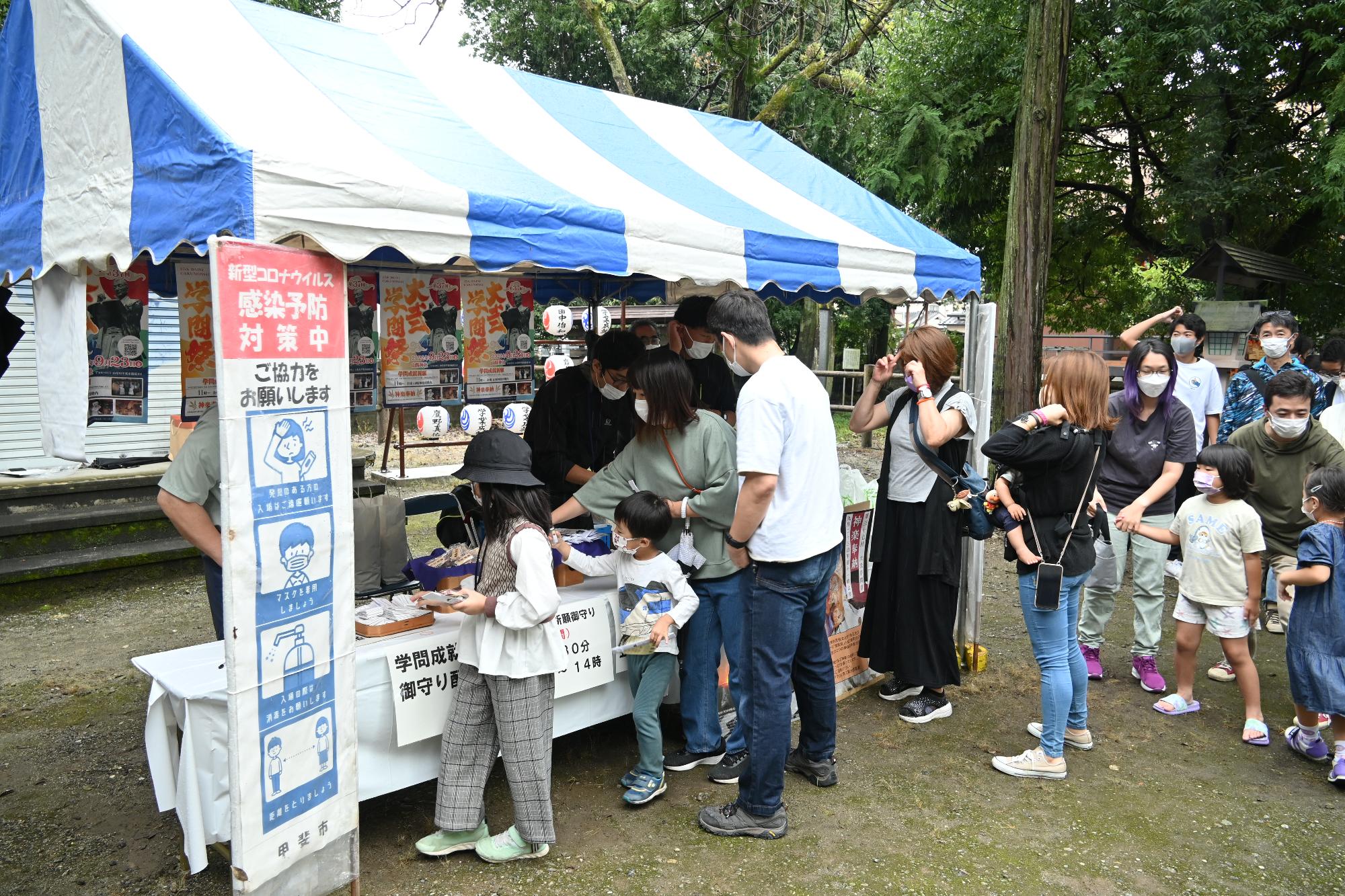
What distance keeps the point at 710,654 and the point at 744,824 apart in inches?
25.9

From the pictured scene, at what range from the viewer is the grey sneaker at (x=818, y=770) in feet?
12.6

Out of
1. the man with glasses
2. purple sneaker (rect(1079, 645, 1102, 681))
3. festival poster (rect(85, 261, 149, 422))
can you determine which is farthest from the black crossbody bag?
festival poster (rect(85, 261, 149, 422))

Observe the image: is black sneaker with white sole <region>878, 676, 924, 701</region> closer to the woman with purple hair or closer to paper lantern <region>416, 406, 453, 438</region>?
the woman with purple hair

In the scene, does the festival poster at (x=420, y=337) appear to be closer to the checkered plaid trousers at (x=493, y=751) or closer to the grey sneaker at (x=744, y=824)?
the checkered plaid trousers at (x=493, y=751)

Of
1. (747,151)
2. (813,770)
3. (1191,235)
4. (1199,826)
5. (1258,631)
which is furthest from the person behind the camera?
(1191,235)

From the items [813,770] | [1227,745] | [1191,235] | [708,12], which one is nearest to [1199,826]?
[1227,745]

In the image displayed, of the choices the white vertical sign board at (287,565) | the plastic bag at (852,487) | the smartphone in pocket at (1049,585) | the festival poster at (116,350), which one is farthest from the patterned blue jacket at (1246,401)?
the festival poster at (116,350)

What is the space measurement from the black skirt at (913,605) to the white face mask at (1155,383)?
1330mm

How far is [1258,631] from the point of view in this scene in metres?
6.12

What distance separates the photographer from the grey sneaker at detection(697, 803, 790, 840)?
11.2 feet

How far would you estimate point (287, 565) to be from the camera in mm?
2691

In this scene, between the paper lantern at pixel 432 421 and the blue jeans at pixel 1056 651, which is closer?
the blue jeans at pixel 1056 651

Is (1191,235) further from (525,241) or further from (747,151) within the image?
(525,241)

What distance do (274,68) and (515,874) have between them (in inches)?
116
